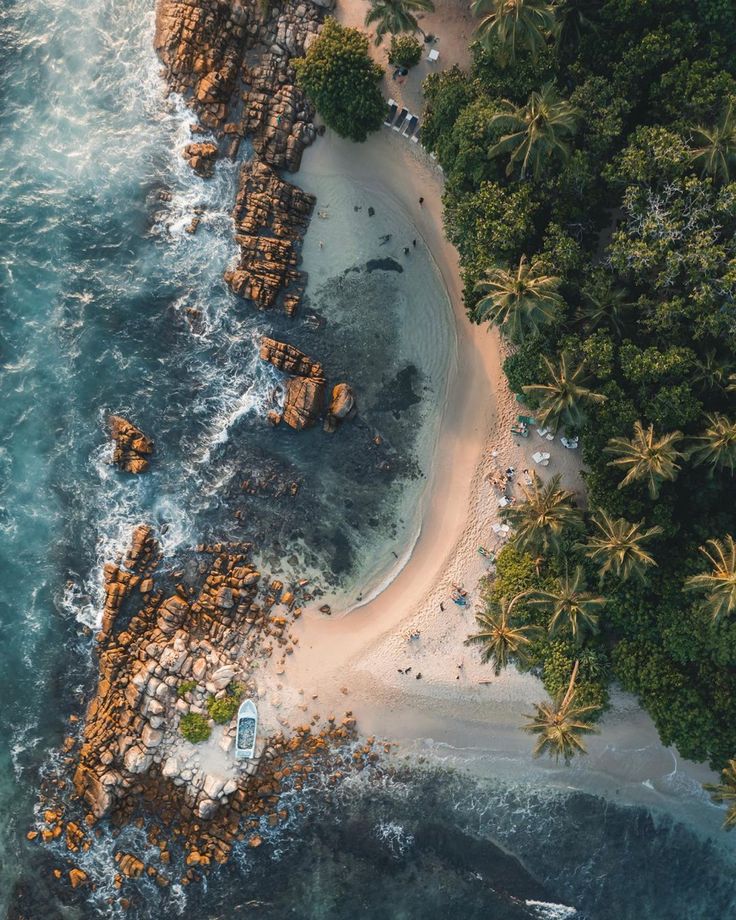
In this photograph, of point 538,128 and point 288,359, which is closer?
point 538,128

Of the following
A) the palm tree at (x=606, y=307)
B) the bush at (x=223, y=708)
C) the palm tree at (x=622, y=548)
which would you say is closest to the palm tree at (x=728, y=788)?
the palm tree at (x=622, y=548)

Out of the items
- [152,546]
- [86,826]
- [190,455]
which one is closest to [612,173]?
[190,455]

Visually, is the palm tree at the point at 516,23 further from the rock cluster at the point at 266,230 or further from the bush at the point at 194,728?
the bush at the point at 194,728

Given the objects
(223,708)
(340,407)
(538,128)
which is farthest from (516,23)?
(223,708)

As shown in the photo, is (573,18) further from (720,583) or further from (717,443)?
(720,583)

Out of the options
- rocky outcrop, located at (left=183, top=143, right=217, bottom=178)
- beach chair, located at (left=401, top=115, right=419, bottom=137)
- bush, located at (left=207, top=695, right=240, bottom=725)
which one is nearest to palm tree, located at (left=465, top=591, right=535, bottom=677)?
bush, located at (left=207, top=695, right=240, bottom=725)

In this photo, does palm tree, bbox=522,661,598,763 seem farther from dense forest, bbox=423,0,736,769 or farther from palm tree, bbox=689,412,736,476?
palm tree, bbox=689,412,736,476
